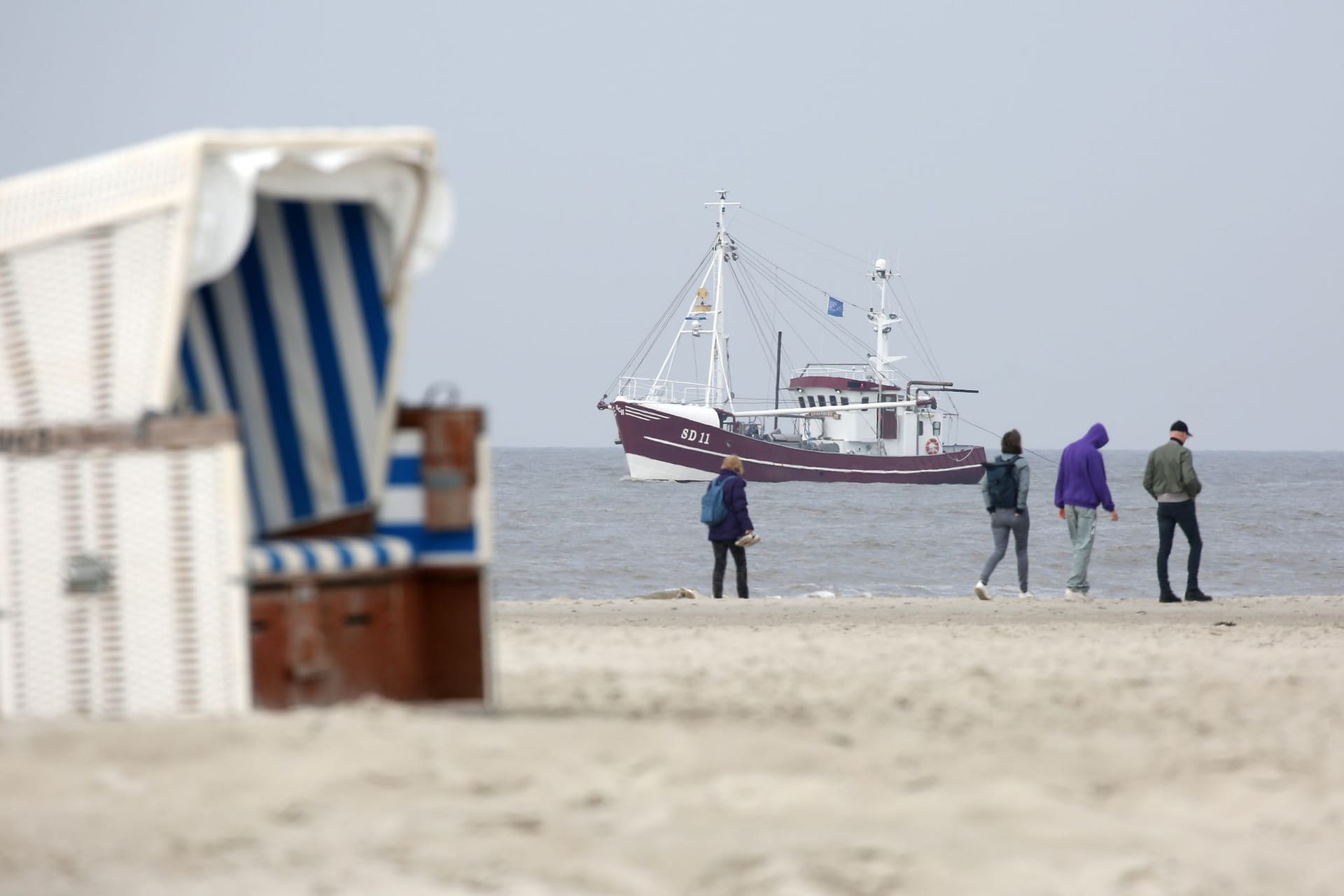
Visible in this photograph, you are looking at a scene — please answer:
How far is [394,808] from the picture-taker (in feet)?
12.0

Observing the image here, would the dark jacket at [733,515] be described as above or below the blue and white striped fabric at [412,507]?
below

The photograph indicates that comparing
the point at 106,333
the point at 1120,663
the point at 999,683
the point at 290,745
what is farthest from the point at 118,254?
the point at 1120,663

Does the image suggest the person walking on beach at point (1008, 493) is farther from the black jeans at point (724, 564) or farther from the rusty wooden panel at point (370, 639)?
the rusty wooden panel at point (370, 639)

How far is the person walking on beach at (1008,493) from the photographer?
43.3 feet

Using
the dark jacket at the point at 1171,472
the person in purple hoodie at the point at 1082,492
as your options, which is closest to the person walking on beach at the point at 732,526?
the person in purple hoodie at the point at 1082,492

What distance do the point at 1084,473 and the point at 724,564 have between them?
3.26 meters

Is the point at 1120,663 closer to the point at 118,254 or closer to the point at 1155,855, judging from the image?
the point at 1155,855

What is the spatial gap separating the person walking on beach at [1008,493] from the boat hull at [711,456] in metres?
42.5

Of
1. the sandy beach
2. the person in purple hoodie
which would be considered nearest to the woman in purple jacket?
the person in purple hoodie

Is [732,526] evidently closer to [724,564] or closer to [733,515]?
[733,515]

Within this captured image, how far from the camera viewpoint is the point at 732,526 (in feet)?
44.2

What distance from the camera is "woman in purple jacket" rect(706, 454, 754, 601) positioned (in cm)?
1343

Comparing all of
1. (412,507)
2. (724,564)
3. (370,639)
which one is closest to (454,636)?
(370,639)

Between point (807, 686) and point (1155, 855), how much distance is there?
2.40m
